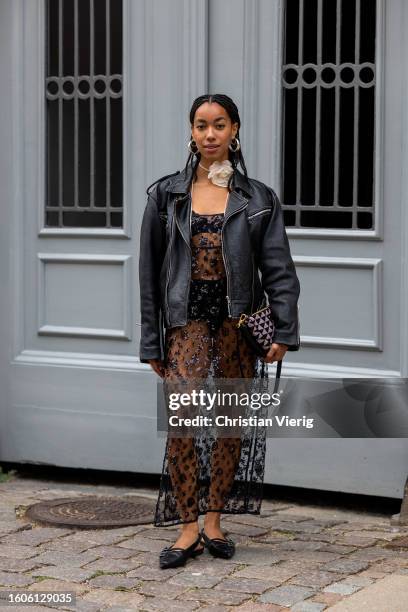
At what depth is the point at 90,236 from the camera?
7.02m

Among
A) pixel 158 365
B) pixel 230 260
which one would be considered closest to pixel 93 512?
pixel 158 365

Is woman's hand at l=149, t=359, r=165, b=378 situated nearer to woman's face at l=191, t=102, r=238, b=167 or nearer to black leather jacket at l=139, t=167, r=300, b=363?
black leather jacket at l=139, t=167, r=300, b=363

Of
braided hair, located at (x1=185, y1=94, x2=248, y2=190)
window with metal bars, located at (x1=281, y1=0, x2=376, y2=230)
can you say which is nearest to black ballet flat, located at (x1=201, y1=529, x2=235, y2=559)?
braided hair, located at (x1=185, y1=94, x2=248, y2=190)

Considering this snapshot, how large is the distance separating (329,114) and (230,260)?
1.52 meters

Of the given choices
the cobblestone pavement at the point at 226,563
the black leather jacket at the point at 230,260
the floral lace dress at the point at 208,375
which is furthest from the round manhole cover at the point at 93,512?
the black leather jacket at the point at 230,260

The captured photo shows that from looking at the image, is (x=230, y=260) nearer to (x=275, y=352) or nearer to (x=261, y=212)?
(x=261, y=212)

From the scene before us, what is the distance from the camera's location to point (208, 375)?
5410 mm

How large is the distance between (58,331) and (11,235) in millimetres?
603

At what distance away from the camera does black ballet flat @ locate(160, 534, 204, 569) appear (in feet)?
17.3

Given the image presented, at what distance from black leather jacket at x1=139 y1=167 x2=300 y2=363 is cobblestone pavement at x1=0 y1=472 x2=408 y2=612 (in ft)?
2.91

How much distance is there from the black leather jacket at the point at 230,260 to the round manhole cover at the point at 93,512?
108cm

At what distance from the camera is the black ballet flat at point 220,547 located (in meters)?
5.42

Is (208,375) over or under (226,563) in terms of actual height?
over

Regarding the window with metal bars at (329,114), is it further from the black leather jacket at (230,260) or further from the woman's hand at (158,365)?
the woman's hand at (158,365)
